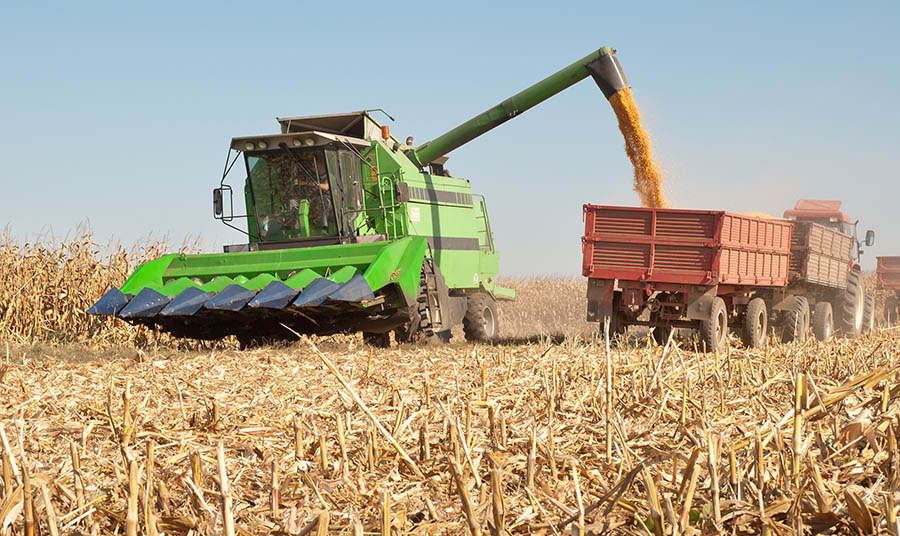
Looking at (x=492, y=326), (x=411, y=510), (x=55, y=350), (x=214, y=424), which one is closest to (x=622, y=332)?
(x=492, y=326)

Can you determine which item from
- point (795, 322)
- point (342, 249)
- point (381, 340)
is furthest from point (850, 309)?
point (342, 249)

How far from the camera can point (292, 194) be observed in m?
12.7

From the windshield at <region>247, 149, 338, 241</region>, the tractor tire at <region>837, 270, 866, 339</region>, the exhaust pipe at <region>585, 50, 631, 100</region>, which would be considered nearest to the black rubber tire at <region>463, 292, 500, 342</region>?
the windshield at <region>247, 149, 338, 241</region>

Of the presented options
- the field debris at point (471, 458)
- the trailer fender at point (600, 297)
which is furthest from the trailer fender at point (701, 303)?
the field debris at point (471, 458)

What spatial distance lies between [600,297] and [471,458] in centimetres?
828

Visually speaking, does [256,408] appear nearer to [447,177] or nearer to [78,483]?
[78,483]

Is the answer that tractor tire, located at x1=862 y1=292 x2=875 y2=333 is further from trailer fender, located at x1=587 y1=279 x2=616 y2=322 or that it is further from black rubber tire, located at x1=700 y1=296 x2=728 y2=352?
trailer fender, located at x1=587 y1=279 x2=616 y2=322

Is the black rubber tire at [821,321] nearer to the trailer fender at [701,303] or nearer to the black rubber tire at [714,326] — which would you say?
the black rubber tire at [714,326]

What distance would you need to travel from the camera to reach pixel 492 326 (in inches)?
610

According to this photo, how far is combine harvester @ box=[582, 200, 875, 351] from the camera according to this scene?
11.2 m

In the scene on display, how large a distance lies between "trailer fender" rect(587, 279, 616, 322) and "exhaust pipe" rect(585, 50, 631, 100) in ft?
12.1

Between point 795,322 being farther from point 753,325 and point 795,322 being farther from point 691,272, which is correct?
point 691,272

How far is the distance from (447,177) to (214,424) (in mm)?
10313

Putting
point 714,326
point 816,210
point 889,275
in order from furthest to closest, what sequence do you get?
point 889,275, point 816,210, point 714,326
